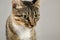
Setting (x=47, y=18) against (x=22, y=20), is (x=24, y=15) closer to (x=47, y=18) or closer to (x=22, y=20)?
(x=22, y=20)

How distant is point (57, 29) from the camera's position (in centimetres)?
143

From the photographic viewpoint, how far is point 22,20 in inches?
47.6

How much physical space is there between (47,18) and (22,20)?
307mm

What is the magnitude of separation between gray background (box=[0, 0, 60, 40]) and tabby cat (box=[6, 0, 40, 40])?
0.30 ft

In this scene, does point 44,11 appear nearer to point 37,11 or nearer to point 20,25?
point 37,11

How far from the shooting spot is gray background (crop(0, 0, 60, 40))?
4.21 feet

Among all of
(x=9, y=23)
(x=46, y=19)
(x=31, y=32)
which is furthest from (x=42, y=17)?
(x=9, y=23)

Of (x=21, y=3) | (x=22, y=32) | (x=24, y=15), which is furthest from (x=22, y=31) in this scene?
(x=21, y=3)

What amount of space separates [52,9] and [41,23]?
191mm

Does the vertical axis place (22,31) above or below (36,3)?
below

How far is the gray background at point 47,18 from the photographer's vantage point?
128 cm

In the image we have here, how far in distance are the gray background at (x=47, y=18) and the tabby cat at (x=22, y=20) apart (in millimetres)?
90

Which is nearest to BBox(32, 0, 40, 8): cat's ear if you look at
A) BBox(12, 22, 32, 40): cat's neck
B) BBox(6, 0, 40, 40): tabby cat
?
BBox(6, 0, 40, 40): tabby cat

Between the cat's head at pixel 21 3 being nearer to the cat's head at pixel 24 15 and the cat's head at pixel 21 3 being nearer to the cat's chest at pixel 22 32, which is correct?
the cat's head at pixel 24 15
